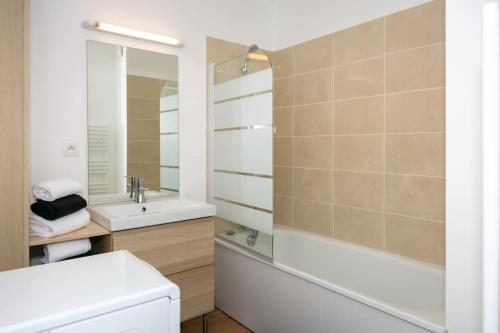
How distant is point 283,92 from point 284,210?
1084mm

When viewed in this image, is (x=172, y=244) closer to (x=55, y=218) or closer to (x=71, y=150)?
(x=55, y=218)

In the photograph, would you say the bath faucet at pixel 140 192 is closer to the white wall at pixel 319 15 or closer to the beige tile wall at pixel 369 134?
the beige tile wall at pixel 369 134

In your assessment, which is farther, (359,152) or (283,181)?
(283,181)

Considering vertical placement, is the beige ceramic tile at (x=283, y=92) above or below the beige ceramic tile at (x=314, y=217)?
above

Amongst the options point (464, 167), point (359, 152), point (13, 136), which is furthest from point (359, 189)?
point (13, 136)

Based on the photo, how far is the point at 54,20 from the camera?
2033mm

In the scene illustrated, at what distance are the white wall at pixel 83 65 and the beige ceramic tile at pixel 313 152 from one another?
82 cm

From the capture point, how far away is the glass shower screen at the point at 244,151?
2.23 meters

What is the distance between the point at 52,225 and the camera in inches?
67.1

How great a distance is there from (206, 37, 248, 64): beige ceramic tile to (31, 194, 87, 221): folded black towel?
155cm

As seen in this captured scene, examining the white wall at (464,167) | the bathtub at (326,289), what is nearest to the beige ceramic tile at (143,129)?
the bathtub at (326,289)

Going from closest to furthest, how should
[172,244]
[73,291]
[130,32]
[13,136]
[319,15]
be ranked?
[73,291], [13,136], [172,244], [130,32], [319,15]

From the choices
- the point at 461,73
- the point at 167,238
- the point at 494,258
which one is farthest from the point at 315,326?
the point at 461,73

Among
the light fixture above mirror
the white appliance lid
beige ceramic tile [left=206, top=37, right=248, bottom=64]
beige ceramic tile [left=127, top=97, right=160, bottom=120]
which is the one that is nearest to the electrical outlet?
beige ceramic tile [left=127, top=97, right=160, bottom=120]
